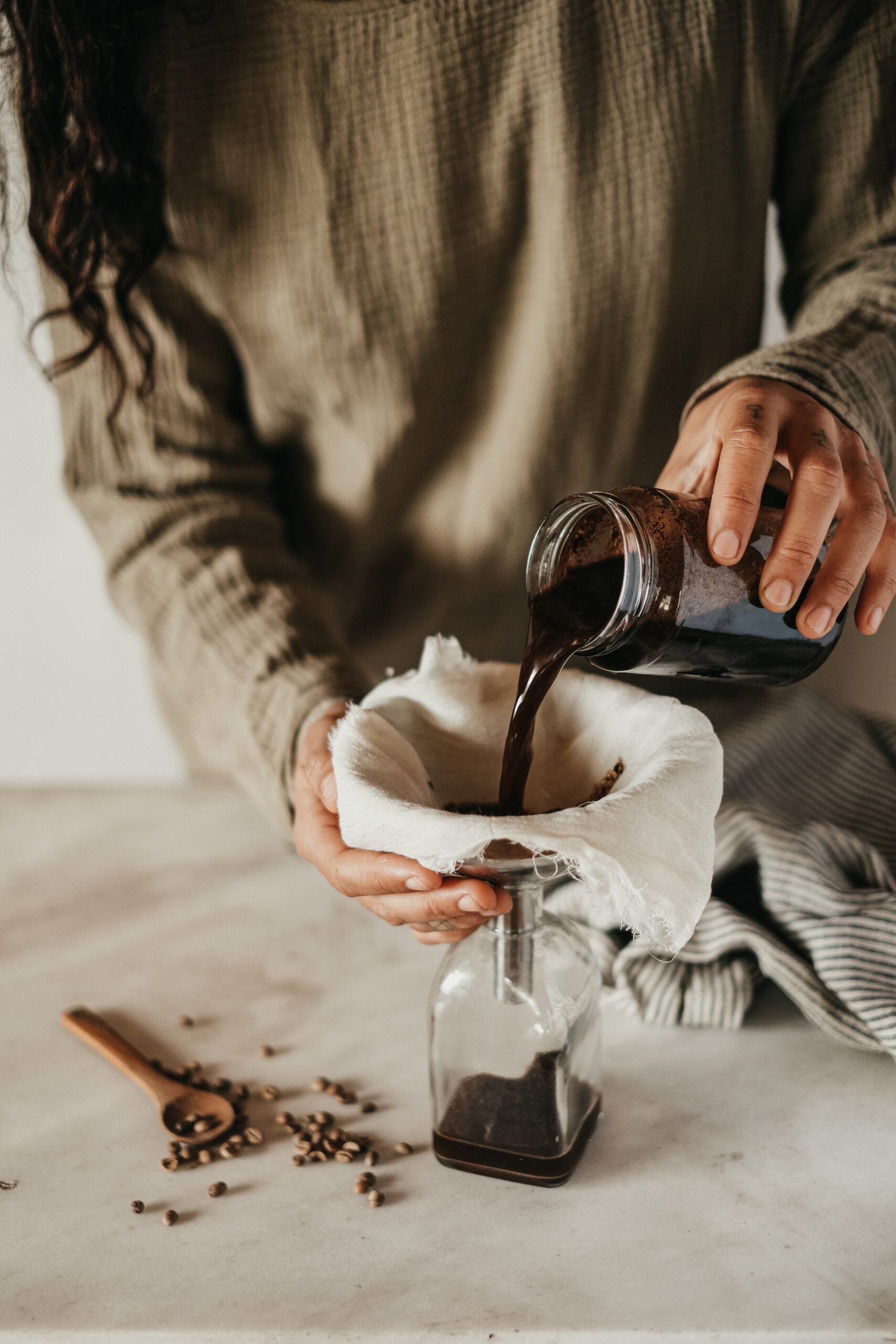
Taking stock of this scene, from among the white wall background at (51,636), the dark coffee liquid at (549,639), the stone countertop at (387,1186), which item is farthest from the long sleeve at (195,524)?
the white wall background at (51,636)

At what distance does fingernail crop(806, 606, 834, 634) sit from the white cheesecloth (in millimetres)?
84

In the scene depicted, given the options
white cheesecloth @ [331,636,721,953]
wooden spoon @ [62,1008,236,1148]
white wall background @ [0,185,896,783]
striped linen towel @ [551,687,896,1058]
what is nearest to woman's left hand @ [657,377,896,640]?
white cheesecloth @ [331,636,721,953]

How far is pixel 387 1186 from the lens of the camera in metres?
0.67

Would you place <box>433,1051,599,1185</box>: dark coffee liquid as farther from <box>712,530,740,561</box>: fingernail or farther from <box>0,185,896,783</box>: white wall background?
<box>0,185,896,783</box>: white wall background

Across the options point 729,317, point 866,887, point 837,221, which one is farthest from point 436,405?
point 866,887

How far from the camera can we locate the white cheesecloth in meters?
0.53

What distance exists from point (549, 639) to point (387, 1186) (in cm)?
38

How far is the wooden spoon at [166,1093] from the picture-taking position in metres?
0.72

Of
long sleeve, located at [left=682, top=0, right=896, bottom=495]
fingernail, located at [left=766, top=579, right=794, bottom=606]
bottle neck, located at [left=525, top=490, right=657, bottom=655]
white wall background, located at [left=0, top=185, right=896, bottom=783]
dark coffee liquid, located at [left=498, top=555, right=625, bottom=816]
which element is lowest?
white wall background, located at [left=0, top=185, right=896, bottom=783]

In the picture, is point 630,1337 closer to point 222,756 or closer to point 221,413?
point 222,756

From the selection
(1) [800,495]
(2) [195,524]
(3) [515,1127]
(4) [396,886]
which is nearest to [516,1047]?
(3) [515,1127]

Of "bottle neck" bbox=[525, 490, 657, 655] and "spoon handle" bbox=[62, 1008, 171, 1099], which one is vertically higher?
"bottle neck" bbox=[525, 490, 657, 655]

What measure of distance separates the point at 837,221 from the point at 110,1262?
103 cm

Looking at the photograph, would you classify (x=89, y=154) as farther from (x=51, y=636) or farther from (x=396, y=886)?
(x=51, y=636)
